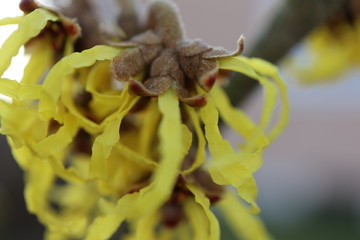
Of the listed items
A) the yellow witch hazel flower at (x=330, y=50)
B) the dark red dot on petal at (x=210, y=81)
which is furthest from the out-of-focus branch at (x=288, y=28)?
the dark red dot on petal at (x=210, y=81)

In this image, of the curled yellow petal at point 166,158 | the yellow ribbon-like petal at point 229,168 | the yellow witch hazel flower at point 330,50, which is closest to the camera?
the curled yellow petal at point 166,158

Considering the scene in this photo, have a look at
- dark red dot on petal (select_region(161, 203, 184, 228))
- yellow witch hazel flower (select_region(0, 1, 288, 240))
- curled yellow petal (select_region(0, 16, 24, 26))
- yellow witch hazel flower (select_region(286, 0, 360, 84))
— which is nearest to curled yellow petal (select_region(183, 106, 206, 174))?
yellow witch hazel flower (select_region(0, 1, 288, 240))

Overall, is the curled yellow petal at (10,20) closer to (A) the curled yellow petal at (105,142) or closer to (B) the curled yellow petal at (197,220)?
(A) the curled yellow petal at (105,142)

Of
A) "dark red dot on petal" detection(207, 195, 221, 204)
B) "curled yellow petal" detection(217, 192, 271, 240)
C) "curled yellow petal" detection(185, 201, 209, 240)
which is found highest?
"dark red dot on petal" detection(207, 195, 221, 204)

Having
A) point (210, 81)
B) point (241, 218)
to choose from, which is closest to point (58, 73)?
point (210, 81)

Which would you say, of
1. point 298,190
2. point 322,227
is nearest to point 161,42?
point 322,227

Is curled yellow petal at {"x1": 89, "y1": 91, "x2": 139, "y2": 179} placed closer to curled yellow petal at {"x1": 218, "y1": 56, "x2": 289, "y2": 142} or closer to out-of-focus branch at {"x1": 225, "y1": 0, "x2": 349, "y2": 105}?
curled yellow petal at {"x1": 218, "y1": 56, "x2": 289, "y2": 142}

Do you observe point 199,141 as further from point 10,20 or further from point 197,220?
point 10,20
